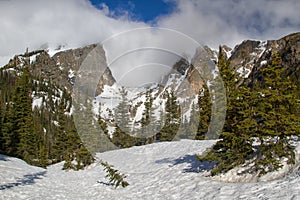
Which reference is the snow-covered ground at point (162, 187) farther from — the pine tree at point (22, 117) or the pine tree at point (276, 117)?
the pine tree at point (22, 117)

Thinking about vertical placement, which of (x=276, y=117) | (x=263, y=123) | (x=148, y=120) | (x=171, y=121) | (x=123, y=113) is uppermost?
(x=123, y=113)

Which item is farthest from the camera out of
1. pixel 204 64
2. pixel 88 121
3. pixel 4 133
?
pixel 4 133

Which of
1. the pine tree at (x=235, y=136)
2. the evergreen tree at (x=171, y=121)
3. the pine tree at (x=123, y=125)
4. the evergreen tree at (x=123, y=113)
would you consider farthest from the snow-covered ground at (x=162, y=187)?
the pine tree at (x=123, y=125)

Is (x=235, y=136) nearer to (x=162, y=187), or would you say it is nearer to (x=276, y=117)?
(x=276, y=117)

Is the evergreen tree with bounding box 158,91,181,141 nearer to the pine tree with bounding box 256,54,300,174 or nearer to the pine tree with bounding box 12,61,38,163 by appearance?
the pine tree with bounding box 12,61,38,163

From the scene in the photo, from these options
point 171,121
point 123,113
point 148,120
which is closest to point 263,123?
point 171,121

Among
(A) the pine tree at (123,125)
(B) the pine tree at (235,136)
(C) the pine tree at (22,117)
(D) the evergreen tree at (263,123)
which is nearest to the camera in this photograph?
(D) the evergreen tree at (263,123)

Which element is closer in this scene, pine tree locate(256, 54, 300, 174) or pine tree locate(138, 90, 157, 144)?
pine tree locate(256, 54, 300, 174)

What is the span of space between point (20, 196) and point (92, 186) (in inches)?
241

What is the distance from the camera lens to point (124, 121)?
188ft

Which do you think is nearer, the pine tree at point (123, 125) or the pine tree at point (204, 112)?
the pine tree at point (204, 112)

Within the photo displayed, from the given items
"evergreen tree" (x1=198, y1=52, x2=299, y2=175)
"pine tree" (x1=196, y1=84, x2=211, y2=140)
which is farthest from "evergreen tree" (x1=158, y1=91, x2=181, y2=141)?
"evergreen tree" (x1=198, y1=52, x2=299, y2=175)

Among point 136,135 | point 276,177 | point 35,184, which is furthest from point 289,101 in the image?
point 136,135

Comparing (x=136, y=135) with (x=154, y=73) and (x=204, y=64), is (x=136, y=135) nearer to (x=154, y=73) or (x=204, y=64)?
(x=154, y=73)
